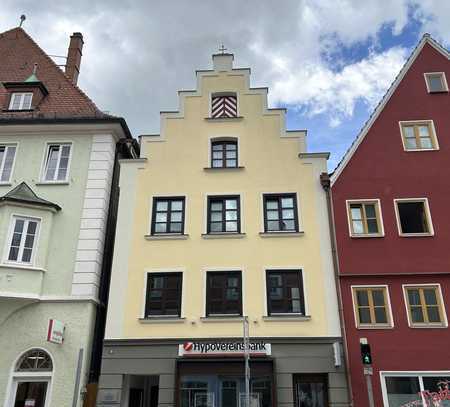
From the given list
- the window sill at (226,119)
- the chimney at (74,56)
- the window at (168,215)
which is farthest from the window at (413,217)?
the chimney at (74,56)

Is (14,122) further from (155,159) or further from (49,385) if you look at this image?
(49,385)

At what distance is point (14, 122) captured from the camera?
1845cm

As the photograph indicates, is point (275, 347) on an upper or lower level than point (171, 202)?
lower

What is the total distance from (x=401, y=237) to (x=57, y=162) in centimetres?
1343

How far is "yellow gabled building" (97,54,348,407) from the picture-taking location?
582 inches

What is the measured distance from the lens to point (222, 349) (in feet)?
48.8

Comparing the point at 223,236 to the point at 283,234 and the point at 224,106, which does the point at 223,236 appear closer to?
the point at 283,234

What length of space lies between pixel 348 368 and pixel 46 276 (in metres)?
10.7

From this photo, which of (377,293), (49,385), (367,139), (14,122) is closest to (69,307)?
(49,385)

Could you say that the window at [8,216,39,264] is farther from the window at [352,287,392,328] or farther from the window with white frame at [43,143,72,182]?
the window at [352,287,392,328]

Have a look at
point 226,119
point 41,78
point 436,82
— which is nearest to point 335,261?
point 226,119

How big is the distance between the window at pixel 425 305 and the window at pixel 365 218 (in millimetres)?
2261

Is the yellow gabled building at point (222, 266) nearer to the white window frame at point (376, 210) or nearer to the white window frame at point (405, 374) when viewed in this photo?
the white window frame at point (376, 210)

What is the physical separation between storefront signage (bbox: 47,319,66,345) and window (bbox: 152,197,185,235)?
4.46 metres
